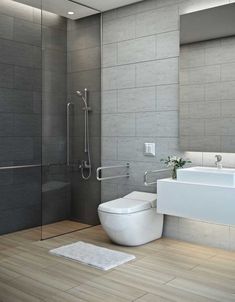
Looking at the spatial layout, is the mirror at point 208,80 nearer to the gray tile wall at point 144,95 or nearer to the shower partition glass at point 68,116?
the gray tile wall at point 144,95

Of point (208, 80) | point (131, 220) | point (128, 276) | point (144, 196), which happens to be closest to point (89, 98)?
point (144, 196)

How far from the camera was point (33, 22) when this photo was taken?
4.29 meters

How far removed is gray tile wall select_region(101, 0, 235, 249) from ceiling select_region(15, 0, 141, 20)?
172mm

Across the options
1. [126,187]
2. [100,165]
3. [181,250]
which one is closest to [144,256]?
[181,250]

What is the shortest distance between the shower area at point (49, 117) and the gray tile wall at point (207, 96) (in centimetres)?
117

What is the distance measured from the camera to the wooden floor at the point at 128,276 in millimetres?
2562

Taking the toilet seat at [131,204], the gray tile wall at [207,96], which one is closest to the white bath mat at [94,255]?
the toilet seat at [131,204]

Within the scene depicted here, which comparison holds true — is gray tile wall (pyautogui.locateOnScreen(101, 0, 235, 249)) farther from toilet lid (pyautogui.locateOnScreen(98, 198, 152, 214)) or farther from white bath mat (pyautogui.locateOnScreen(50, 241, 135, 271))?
white bath mat (pyautogui.locateOnScreen(50, 241, 135, 271))

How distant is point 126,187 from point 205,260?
4.43ft

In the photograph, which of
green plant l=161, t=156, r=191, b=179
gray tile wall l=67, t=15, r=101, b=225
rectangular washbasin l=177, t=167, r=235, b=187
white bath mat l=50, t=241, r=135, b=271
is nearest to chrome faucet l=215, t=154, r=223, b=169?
rectangular washbasin l=177, t=167, r=235, b=187

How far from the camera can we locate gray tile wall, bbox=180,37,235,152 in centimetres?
343

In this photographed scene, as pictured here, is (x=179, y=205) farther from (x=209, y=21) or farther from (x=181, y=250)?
(x=209, y=21)

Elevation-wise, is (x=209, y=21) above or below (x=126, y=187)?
above

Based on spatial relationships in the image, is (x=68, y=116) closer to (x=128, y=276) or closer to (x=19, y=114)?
(x=19, y=114)
